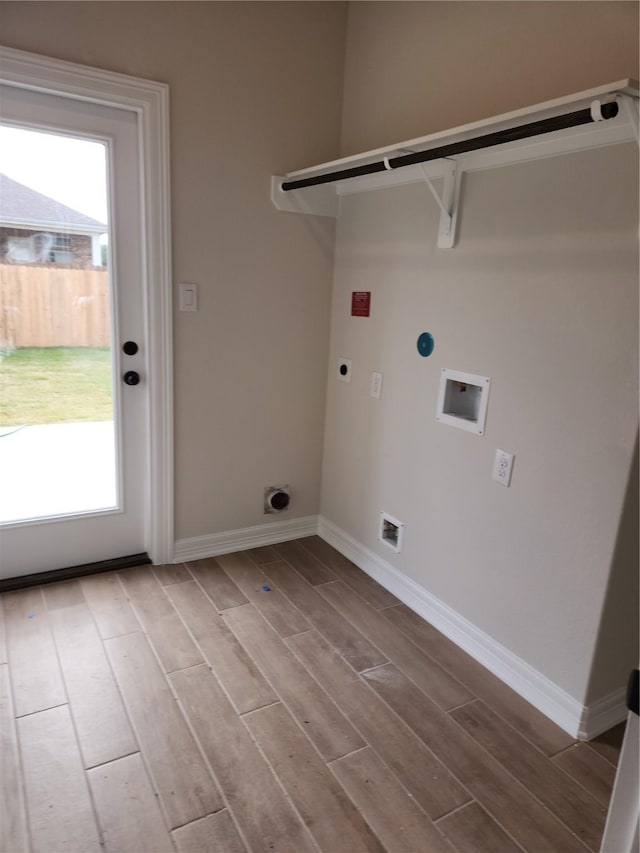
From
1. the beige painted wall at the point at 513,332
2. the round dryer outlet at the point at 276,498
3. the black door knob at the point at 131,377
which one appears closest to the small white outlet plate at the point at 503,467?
the beige painted wall at the point at 513,332

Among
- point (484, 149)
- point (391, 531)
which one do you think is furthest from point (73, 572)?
point (484, 149)

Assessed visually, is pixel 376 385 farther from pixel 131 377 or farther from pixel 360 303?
pixel 131 377

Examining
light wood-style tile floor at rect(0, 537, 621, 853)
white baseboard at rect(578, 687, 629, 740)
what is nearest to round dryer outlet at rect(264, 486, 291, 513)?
light wood-style tile floor at rect(0, 537, 621, 853)

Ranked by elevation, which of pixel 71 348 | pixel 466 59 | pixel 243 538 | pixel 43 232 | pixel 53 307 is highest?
pixel 466 59

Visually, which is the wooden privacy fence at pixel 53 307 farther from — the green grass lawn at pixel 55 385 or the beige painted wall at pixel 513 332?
the beige painted wall at pixel 513 332

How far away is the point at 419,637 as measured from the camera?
2.39 metres

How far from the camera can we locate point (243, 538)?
3.06m

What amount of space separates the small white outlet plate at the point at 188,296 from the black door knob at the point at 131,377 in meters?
0.37

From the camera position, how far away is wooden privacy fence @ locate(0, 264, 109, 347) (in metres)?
2.34

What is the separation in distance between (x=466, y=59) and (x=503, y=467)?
5.06 ft

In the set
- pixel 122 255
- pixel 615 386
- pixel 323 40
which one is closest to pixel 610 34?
pixel 615 386

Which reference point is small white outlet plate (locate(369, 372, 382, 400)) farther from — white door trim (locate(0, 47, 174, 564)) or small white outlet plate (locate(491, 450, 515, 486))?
white door trim (locate(0, 47, 174, 564))

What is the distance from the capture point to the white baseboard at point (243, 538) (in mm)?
2900

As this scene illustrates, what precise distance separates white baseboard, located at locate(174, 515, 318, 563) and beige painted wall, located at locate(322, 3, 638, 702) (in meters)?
0.63
